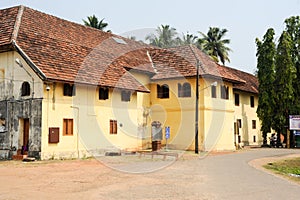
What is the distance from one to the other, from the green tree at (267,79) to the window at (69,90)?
60.5ft

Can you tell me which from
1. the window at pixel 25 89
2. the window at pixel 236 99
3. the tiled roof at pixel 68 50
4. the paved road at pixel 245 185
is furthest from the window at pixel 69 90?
the window at pixel 236 99

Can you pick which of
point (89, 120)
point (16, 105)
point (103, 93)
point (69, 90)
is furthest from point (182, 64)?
point (16, 105)

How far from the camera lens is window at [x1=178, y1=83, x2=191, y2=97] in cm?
2645

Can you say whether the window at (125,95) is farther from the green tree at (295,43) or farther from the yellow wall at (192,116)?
the green tree at (295,43)

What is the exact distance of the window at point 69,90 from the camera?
65.8 feet

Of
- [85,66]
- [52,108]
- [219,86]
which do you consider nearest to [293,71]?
[219,86]

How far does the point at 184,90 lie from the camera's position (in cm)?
2666

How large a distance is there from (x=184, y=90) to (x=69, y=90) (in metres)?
9.19

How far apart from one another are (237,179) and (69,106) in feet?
34.0

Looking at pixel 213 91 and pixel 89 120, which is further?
pixel 213 91

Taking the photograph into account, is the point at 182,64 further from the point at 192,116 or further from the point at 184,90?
the point at 192,116

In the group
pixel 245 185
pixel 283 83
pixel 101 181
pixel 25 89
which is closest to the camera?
pixel 245 185

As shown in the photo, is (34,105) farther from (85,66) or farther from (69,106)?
(85,66)

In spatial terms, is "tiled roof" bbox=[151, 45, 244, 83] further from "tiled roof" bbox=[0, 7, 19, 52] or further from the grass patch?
"tiled roof" bbox=[0, 7, 19, 52]
